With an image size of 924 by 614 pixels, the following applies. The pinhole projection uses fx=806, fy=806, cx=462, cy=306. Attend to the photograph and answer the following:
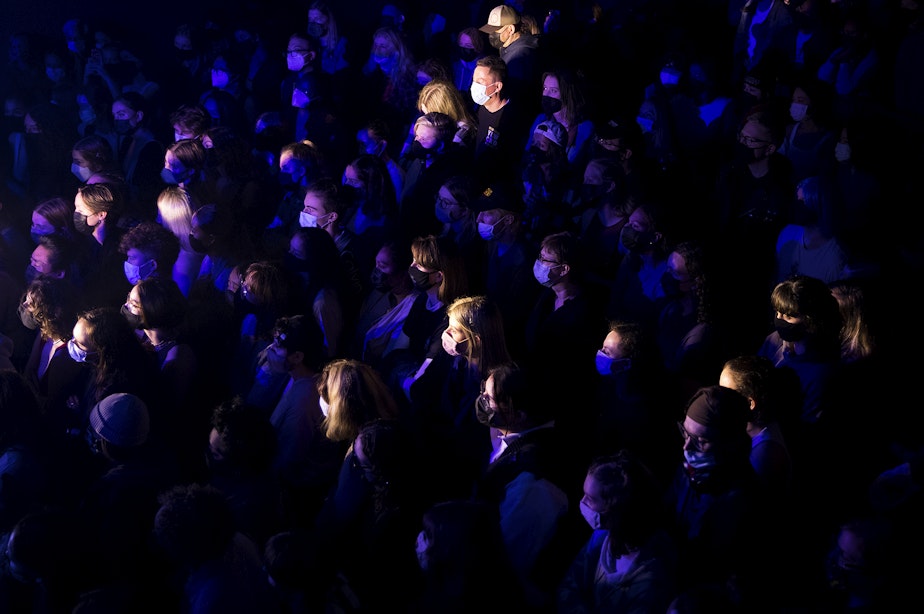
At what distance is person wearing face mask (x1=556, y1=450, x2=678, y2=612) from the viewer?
3092 millimetres

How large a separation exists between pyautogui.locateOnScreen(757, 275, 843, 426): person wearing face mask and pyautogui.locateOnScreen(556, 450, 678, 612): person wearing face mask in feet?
3.82

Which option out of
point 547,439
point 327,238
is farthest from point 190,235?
point 547,439

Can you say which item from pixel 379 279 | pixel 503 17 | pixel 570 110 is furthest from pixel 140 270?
pixel 503 17

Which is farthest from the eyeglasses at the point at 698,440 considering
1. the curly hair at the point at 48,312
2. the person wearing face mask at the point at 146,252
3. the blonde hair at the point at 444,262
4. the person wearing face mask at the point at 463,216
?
the curly hair at the point at 48,312

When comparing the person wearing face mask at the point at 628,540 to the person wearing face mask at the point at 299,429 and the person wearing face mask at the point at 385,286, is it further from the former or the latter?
the person wearing face mask at the point at 385,286

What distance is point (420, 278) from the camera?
16.7ft

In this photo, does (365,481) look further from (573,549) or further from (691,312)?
(691,312)

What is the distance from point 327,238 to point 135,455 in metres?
2.07

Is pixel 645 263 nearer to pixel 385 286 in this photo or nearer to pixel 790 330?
pixel 790 330

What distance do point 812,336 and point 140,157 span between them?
6373 mm

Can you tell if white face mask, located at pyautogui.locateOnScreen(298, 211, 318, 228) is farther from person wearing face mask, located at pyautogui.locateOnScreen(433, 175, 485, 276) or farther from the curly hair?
the curly hair

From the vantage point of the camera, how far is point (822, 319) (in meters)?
3.89

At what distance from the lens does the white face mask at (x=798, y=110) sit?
19.1 feet

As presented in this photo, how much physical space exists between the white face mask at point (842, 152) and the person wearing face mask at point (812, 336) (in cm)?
150
